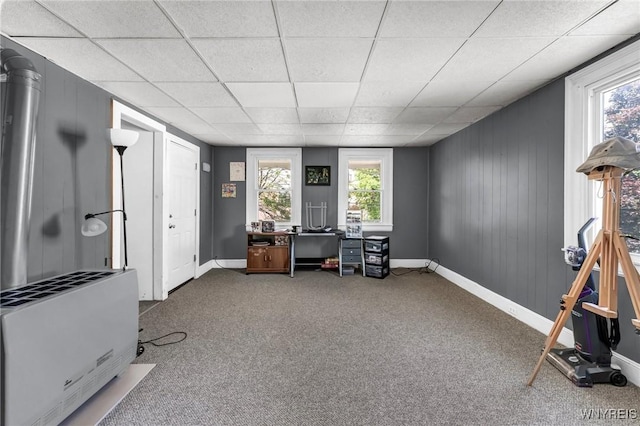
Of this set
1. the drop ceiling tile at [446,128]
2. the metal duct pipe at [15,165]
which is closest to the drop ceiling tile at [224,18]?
the metal duct pipe at [15,165]

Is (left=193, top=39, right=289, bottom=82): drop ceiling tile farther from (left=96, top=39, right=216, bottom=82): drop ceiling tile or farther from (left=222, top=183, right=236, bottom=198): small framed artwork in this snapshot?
(left=222, top=183, right=236, bottom=198): small framed artwork

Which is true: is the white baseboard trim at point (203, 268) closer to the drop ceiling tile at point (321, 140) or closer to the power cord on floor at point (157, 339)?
the power cord on floor at point (157, 339)

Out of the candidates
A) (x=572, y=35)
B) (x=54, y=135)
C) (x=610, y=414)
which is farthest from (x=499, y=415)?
(x=54, y=135)

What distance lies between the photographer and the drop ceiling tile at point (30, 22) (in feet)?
5.29

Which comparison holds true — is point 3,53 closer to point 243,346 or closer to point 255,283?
point 243,346

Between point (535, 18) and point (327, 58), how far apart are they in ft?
4.30

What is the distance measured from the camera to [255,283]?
442 centimetres

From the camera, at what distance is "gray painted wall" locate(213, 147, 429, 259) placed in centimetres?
544

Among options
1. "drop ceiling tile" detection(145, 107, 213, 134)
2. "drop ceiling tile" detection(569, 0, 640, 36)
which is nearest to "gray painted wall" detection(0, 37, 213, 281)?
"drop ceiling tile" detection(145, 107, 213, 134)

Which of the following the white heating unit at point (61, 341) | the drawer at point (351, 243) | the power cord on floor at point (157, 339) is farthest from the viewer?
the drawer at point (351, 243)

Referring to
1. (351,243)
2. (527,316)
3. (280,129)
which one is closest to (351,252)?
(351,243)

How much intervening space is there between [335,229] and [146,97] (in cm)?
355

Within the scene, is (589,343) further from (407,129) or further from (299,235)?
(299,235)

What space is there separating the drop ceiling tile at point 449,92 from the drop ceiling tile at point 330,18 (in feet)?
3.68
